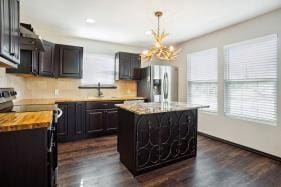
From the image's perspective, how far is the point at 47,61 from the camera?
3.76 metres

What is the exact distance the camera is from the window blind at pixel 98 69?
4594 mm

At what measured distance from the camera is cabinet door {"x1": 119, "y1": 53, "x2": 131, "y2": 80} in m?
4.75

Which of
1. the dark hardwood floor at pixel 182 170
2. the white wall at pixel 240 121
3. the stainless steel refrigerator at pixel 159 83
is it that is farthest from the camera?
the stainless steel refrigerator at pixel 159 83

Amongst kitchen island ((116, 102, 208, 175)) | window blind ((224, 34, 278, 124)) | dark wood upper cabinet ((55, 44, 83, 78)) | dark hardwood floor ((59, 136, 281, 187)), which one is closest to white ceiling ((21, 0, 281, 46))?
dark wood upper cabinet ((55, 44, 83, 78))

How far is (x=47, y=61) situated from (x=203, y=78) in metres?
3.82

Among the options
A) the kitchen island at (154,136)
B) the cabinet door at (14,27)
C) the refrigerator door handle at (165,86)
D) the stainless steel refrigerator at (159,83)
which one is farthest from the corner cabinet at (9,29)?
the refrigerator door handle at (165,86)

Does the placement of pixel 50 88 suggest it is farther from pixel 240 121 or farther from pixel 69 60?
pixel 240 121

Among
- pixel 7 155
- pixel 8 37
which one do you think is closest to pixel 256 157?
pixel 7 155

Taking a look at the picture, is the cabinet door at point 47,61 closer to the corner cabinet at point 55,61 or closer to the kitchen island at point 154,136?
the corner cabinet at point 55,61

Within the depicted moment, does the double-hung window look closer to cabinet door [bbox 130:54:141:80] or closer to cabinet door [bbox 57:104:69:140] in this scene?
cabinet door [bbox 130:54:141:80]

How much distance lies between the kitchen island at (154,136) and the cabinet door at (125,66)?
87.3 inches

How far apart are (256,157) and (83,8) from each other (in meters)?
4.02

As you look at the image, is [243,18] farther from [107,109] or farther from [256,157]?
[107,109]

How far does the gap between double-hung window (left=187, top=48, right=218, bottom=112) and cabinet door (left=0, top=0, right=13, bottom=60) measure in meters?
3.91
